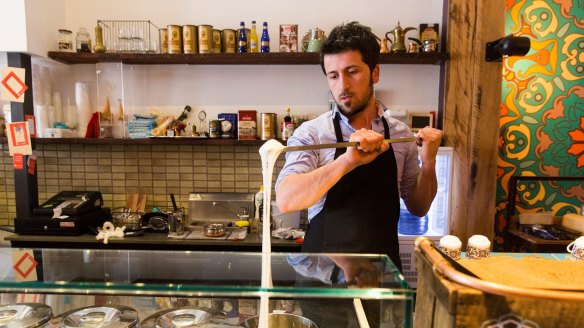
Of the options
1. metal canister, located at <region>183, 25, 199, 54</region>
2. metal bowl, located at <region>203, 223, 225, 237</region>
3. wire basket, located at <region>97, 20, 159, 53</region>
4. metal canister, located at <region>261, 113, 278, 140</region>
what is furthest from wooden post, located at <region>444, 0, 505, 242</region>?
wire basket, located at <region>97, 20, 159, 53</region>

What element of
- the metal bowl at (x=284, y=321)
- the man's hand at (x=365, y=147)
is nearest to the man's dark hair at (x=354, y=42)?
the man's hand at (x=365, y=147)

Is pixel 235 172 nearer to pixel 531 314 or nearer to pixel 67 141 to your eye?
pixel 67 141

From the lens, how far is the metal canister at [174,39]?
3312 mm

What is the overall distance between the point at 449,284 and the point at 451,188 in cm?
283

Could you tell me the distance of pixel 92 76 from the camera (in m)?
3.67

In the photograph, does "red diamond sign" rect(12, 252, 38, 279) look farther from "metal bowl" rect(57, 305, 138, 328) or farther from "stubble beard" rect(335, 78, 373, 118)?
"stubble beard" rect(335, 78, 373, 118)

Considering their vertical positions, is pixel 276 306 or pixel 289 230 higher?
pixel 276 306

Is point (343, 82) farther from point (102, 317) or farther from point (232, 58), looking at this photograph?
point (232, 58)

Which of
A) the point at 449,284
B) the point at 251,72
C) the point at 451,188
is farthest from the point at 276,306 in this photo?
the point at 251,72

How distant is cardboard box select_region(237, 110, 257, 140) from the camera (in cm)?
343

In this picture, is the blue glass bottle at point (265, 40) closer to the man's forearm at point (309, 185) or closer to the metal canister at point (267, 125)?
the metal canister at point (267, 125)

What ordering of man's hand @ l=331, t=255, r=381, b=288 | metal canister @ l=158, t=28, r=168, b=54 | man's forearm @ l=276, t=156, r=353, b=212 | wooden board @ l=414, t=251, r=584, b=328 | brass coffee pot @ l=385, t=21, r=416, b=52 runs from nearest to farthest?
1. wooden board @ l=414, t=251, r=584, b=328
2. man's hand @ l=331, t=255, r=381, b=288
3. man's forearm @ l=276, t=156, r=353, b=212
4. brass coffee pot @ l=385, t=21, r=416, b=52
5. metal canister @ l=158, t=28, r=168, b=54

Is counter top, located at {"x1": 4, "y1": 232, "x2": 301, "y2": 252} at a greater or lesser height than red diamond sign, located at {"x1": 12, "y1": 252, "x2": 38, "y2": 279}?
lesser

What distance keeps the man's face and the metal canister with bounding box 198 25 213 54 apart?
6.05 ft
